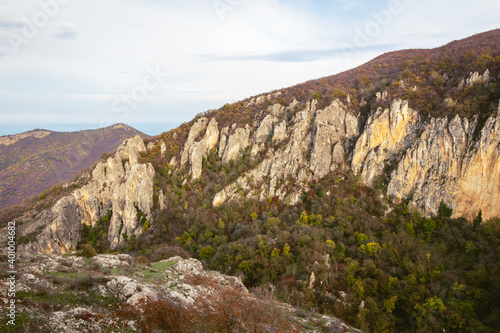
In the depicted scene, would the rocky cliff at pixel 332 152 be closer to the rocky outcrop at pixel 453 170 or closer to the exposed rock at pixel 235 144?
the rocky outcrop at pixel 453 170

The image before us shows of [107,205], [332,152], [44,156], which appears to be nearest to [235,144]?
[332,152]

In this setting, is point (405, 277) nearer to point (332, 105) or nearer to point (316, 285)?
point (316, 285)

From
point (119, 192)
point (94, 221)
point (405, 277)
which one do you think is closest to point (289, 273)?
point (405, 277)

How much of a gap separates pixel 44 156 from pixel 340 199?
360 ft

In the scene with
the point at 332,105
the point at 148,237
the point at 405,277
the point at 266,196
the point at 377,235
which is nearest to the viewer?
the point at 405,277

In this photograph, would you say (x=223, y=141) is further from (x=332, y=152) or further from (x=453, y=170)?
(x=453, y=170)

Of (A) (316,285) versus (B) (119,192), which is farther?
(B) (119,192)

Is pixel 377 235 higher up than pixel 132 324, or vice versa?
pixel 132 324

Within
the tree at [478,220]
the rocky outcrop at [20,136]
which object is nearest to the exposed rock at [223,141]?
the tree at [478,220]

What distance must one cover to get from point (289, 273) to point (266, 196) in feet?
A: 70.5

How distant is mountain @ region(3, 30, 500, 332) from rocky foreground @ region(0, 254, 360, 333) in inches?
224

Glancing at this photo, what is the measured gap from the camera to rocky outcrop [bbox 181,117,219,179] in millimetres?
58969

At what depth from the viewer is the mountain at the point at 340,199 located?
29.0m

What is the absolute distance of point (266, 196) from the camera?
51.0m
